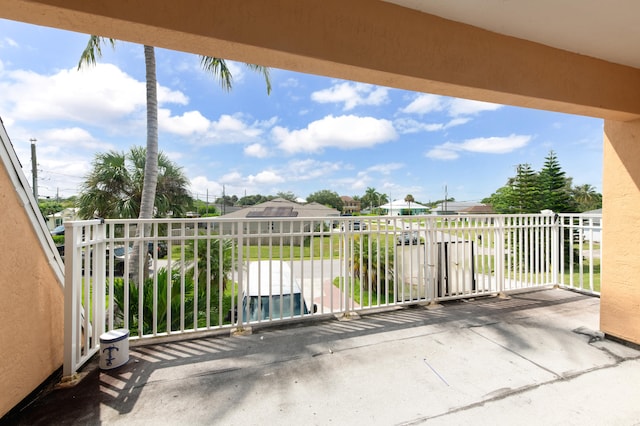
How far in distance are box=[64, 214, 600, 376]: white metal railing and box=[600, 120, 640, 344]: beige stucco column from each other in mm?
929

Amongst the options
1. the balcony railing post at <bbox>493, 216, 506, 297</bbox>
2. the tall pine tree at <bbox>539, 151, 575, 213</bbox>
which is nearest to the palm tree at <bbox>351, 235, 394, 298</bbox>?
the balcony railing post at <bbox>493, 216, 506, 297</bbox>

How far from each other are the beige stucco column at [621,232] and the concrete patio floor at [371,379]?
0.85 feet

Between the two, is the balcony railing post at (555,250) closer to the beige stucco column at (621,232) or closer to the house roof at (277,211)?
the beige stucco column at (621,232)

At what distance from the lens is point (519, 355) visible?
Result: 7.87 ft

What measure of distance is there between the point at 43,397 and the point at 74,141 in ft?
89.1

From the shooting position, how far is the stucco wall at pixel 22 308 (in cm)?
166

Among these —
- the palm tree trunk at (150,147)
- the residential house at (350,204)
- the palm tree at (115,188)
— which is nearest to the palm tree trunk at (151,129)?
the palm tree trunk at (150,147)

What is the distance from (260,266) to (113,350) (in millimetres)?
1497

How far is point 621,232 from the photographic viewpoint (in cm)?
264

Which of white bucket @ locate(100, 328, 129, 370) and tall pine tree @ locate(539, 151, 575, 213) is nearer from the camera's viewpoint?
white bucket @ locate(100, 328, 129, 370)

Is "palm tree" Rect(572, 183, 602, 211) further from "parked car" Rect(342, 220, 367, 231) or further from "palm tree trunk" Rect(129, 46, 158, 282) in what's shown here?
"palm tree trunk" Rect(129, 46, 158, 282)

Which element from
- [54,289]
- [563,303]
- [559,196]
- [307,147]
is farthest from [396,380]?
[307,147]

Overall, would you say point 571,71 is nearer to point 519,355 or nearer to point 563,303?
point 519,355

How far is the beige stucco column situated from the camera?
254 centimetres
